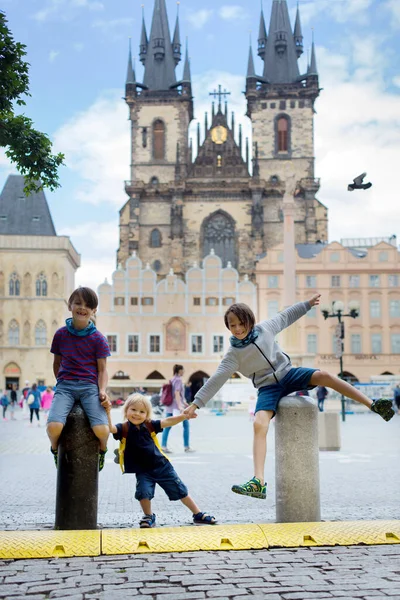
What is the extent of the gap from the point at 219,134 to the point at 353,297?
20675 millimetres

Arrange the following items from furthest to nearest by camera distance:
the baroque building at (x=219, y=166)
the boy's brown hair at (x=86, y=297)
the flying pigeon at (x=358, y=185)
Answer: the baroque building at (x=219, y=166) < the flying pigeon at (x=358, y=185) < the boy's brown hair at (x=86, y=297)

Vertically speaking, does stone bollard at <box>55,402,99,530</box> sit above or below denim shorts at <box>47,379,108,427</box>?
below

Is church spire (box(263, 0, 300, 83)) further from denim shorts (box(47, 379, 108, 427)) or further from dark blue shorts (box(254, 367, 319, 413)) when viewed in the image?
denim shorts (box(47, 379, 108, 427))

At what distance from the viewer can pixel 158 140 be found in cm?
6488

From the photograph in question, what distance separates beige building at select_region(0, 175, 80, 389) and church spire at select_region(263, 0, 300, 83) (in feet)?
77.7

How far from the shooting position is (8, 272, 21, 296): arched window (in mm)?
55750

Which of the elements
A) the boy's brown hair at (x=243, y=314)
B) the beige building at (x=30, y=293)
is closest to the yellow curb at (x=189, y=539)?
the boy's brown hair at (x=243, y=314)

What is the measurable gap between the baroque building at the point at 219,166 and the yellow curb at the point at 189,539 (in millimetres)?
53601

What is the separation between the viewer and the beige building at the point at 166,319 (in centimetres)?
5088

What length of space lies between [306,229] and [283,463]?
5607 centimetres

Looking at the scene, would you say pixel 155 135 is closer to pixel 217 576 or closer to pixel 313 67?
pixel 313 67

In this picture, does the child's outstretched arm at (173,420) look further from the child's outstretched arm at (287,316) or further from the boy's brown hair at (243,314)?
the child's outstretched arm at (287,316)

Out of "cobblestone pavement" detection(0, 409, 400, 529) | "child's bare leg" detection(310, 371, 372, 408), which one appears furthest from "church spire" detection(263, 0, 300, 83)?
"child's bare leg" detection(310, 371, 372, 408)

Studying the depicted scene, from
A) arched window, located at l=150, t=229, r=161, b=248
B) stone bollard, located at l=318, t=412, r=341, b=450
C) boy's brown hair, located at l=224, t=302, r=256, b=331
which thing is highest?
arched window, located at l=150, t=229, r=161, b=248
